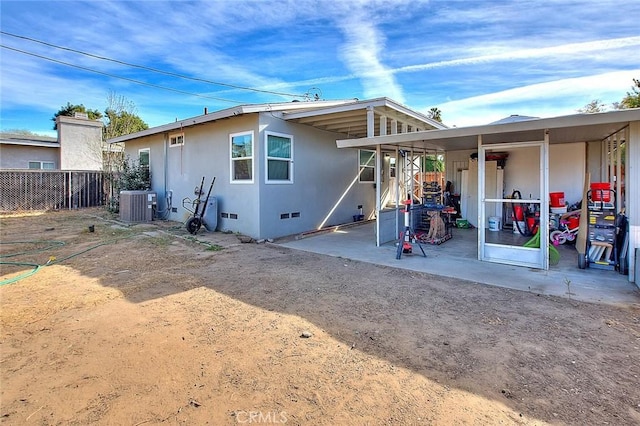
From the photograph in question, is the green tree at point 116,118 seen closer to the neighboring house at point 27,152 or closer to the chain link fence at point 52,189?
the chain link fence at point 52,189

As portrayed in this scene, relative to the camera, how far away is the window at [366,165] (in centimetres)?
1155

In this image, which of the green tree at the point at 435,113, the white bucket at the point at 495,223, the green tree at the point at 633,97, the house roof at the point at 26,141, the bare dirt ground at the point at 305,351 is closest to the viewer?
the bare dirt ground at the point at 305,351

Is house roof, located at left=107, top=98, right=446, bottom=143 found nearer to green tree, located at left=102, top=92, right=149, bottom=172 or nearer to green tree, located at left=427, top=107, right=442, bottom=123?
green tree, located at left=102, top=92, right=149, bottom=172

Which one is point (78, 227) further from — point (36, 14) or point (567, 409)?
point (567, 409)

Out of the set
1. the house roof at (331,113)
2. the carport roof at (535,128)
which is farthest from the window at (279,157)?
the carport roof at (535,128)

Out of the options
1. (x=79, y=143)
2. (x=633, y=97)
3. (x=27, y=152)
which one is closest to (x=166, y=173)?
(x=79, y=143)

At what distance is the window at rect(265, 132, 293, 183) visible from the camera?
321 inches

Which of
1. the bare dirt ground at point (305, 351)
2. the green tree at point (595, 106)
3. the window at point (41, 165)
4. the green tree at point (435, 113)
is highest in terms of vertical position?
the green tree at point (435, 113)

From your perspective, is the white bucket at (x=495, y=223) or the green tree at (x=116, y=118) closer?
the white bucket at (x=495, y=223)

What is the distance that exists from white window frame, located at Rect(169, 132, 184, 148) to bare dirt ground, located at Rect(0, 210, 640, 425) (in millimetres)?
6198

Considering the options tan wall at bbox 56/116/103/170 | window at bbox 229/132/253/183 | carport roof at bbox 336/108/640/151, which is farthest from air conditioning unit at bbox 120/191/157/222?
tan wall at bbox 56/116/103/170

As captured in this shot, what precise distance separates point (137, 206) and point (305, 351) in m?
9.96

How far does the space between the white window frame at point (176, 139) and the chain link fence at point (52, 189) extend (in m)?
5.23

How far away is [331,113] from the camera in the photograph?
7875 millimetres
